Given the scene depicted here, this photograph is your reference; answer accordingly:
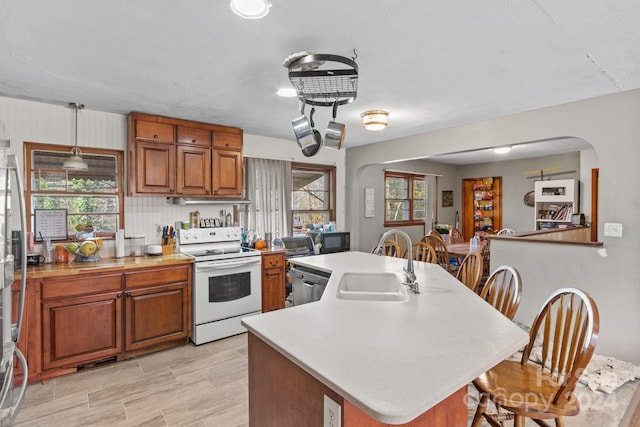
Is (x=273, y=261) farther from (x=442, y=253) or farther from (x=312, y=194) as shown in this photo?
(x=442, y=253)

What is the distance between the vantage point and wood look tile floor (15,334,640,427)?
2.14 meters

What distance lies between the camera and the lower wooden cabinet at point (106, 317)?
2.57m

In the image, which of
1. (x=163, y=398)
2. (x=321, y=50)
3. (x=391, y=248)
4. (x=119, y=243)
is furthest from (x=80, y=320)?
(x=391, y=248)

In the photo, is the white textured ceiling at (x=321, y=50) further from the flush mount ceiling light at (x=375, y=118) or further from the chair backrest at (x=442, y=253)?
the chair backrest at (x=442, y=253)

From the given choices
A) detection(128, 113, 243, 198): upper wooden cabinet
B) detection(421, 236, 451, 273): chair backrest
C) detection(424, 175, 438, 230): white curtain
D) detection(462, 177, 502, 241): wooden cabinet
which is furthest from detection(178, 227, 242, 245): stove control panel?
detection(462, 177, 502, 241): wooden cabinet

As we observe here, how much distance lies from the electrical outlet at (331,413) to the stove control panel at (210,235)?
9.76 ft

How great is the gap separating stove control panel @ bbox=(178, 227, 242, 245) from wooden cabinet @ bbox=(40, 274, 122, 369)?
85 cm

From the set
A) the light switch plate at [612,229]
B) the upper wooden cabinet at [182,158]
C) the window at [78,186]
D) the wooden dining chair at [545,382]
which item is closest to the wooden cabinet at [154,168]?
the upper wooden cabinet at [182,158]

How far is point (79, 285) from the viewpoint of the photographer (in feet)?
8.88

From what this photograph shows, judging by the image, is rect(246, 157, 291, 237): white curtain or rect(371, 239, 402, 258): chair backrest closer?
rect(371, 239, 402, 258): chair backrest

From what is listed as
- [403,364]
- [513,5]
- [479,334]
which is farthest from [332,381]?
[513,5]

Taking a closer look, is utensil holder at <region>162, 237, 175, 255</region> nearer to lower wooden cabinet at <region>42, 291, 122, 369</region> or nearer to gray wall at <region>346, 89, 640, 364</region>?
lower wooden cabinet at <region>42, 291, 122, 369</region>

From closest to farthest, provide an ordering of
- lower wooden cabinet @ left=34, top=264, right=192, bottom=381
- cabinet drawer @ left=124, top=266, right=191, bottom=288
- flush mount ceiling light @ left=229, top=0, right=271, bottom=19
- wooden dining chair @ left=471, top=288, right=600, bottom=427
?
1. wooden dining chair @ left=471, top=288, right=600, bottom=427
2. flush mount ceiling light @ left=229, top=0, right=271, bottom=19
3. lower wooden cabinet @ left=34, top=264, right=192, bottom=381
4. cabinet drawer @ left=124, top=266, right=191, bottom=288

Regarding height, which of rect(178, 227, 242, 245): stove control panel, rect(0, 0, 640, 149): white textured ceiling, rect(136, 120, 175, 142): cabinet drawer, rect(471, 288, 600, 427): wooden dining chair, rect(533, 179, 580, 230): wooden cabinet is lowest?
rect(471, 288, 600, 427): wooden dining chair
